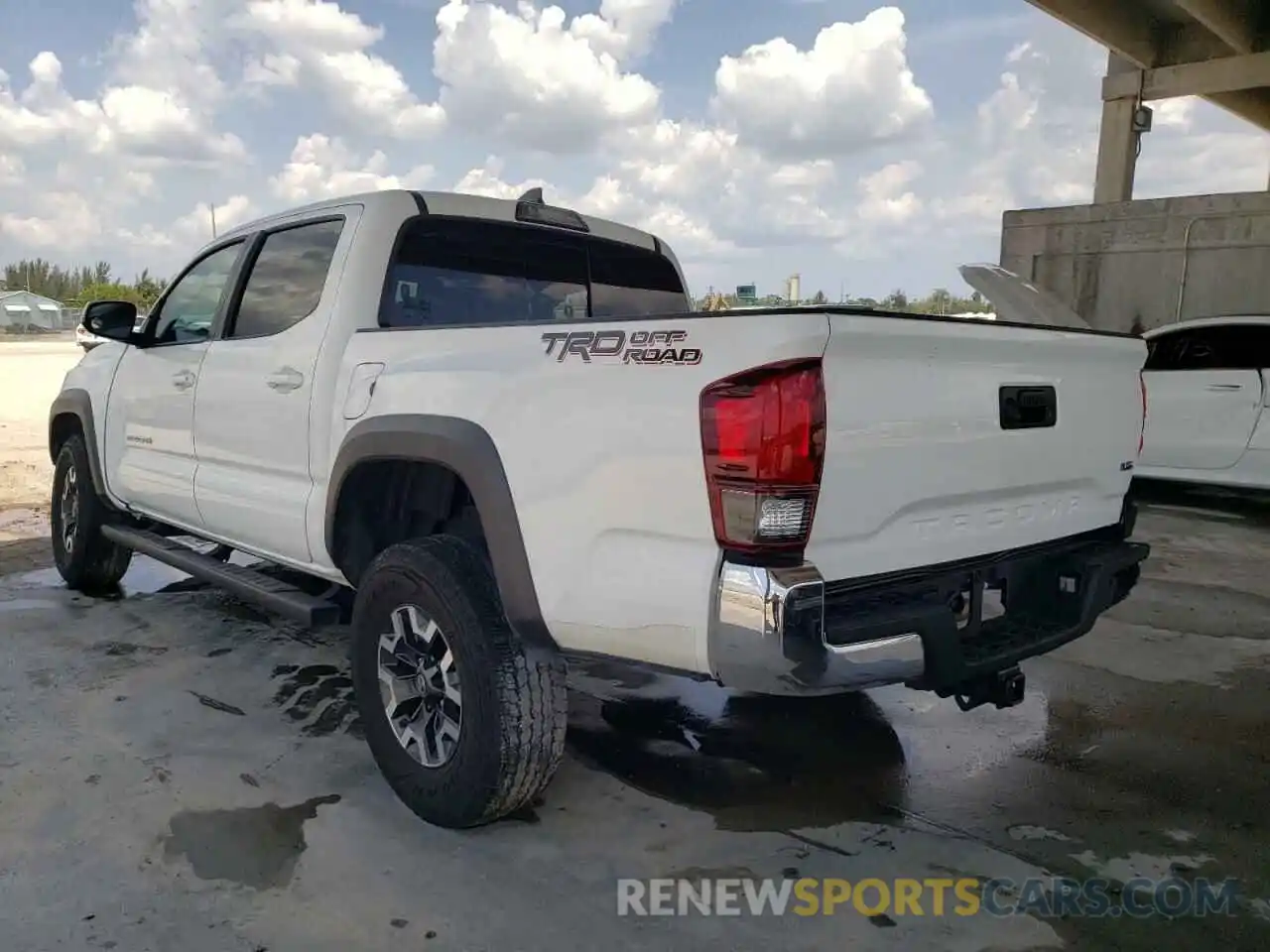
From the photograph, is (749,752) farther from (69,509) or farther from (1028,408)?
(69,509)

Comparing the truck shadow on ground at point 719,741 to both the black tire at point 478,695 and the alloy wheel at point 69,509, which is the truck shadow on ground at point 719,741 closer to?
the black tire at point 478,695

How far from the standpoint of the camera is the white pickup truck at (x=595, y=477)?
2248 mm

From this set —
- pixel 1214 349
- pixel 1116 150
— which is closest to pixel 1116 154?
pixel 1116 150

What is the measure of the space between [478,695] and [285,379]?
1.54 meters

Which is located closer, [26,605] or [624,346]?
[624,346]

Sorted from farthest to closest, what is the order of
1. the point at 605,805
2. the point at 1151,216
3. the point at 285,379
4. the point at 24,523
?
1. the point at 1151,216
2. the point at 24,523
3. the point at 285,379
4. the point at 605,805

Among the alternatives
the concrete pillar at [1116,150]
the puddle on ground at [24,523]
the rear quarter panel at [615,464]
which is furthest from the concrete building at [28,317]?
the rear quarter panel at [615,464]

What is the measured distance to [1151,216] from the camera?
1220 cm

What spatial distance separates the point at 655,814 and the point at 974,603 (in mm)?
1188

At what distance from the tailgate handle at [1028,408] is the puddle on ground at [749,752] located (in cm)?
131

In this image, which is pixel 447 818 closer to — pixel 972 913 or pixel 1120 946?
pixel 972 913

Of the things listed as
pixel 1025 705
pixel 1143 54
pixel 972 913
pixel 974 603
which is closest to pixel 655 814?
pixel 972 913

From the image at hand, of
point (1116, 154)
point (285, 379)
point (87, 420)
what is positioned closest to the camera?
point (285, 379)

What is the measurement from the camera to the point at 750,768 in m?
3.48
